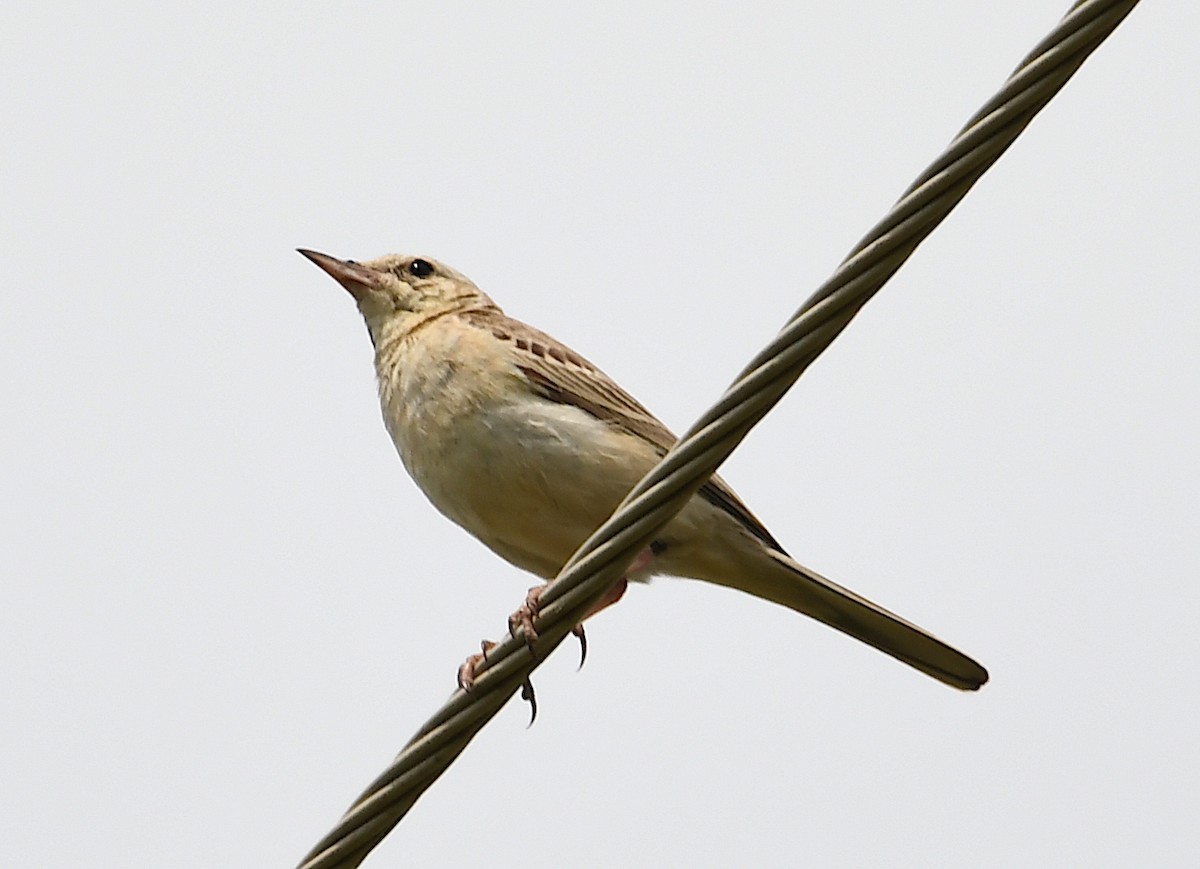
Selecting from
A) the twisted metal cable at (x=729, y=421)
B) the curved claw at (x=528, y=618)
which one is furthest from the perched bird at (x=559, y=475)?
the twisted metal cable at (x=729, y=421)

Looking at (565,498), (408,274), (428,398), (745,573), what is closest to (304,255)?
(408,274)

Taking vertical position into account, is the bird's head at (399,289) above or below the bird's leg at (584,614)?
above

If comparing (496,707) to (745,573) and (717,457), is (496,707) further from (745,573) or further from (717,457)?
(745,573)

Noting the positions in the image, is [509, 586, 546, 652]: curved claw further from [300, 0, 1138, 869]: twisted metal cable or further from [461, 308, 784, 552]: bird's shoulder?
[461, 308, 784, 552]: bird's shoulder

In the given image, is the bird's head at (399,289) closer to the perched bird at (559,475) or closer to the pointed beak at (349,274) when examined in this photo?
the pointed beak at (349,274)

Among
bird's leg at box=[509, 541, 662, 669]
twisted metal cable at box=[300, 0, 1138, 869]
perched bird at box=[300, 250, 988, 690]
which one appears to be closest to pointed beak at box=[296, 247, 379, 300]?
perched bird at box=[300, 250, 988, 690]

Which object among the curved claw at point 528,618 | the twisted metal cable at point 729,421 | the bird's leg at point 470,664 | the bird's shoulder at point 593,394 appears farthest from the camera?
the bird's shoulder at point 593,394

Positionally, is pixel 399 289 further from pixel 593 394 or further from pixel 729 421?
pixel 729 421

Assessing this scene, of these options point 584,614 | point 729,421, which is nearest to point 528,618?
point 584,614
